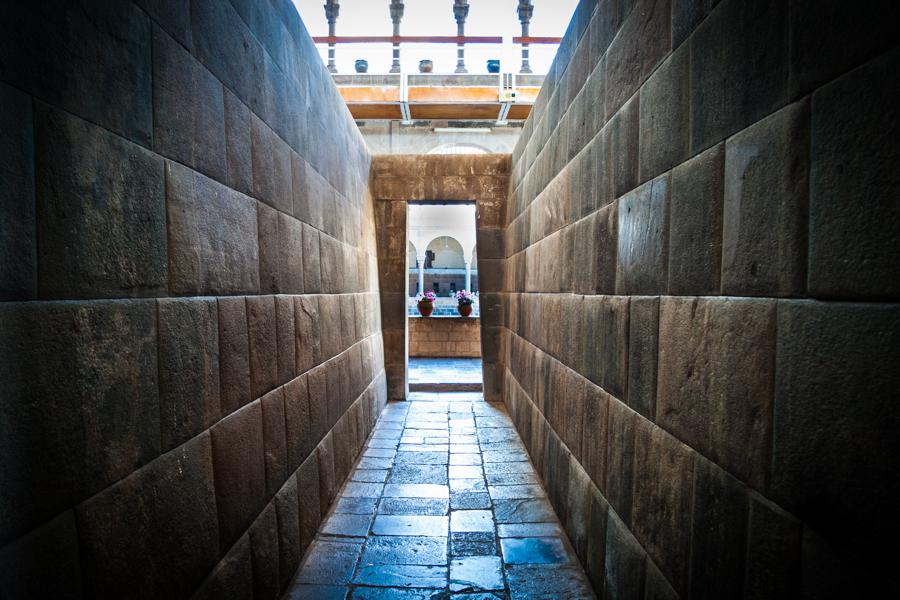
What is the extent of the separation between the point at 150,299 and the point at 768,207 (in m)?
1.58

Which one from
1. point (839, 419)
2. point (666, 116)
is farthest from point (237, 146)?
point (839, 419)

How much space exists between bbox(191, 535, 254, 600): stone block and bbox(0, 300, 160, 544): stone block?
23.2 inches

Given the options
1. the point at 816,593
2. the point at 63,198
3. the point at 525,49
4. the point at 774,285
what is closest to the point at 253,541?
the point at 63,198

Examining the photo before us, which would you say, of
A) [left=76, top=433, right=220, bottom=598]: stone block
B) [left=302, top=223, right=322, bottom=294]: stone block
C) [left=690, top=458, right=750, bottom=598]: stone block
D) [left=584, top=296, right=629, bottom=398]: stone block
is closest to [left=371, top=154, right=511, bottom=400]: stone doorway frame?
[left=302, top=223, right=322, bottom=294]: stone block

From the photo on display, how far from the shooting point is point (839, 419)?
0.77 meters

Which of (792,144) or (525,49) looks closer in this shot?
(792,144)

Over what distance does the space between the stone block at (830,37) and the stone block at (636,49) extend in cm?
60

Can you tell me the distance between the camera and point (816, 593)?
0.81 metres

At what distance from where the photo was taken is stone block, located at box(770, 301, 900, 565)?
0.69m

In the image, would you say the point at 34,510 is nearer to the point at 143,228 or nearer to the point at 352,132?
the point at 143,228

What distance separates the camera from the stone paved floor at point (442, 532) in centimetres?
214

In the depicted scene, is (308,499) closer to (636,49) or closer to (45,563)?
(45,563)

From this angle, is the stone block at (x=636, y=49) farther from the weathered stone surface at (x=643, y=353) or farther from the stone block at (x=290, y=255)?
the stone block at (x=290, y=255)

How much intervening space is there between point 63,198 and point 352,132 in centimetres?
319
